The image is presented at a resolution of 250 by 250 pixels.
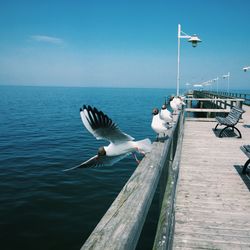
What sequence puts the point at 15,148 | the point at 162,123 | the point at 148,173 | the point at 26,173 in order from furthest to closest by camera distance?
the point at 15,148
the point at 26,173
the point at 162,123
the point at 148,173

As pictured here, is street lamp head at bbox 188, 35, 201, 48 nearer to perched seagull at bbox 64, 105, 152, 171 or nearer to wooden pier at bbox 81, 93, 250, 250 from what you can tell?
wooden pier at bbox 81, 93, 250, 250

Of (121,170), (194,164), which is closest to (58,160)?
(121,170)

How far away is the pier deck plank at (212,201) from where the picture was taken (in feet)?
12.4

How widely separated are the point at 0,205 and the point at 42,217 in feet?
6.28

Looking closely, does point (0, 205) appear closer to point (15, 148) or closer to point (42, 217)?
point (42, 217)

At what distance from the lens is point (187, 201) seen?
4922mm

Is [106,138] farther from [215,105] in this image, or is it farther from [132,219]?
A: [215,105]

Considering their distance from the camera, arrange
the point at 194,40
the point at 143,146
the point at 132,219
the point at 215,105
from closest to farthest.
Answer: the point at 132,219, the point at 143,146, the point at 194,40, the point at 215,105

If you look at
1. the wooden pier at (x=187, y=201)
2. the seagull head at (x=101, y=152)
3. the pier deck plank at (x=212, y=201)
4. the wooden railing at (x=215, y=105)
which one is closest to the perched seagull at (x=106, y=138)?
the seagull head at (x=101, y=152)

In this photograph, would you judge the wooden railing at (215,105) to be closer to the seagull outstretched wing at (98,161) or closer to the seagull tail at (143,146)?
the seagull tail at (143,146)

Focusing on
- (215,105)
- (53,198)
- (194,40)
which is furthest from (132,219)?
(215,105)

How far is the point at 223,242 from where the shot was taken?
369cm

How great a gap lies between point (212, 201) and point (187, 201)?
45 cm

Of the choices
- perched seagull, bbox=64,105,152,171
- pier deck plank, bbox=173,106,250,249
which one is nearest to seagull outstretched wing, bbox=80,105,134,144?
perched seagull, bbox=64,105,152,171
